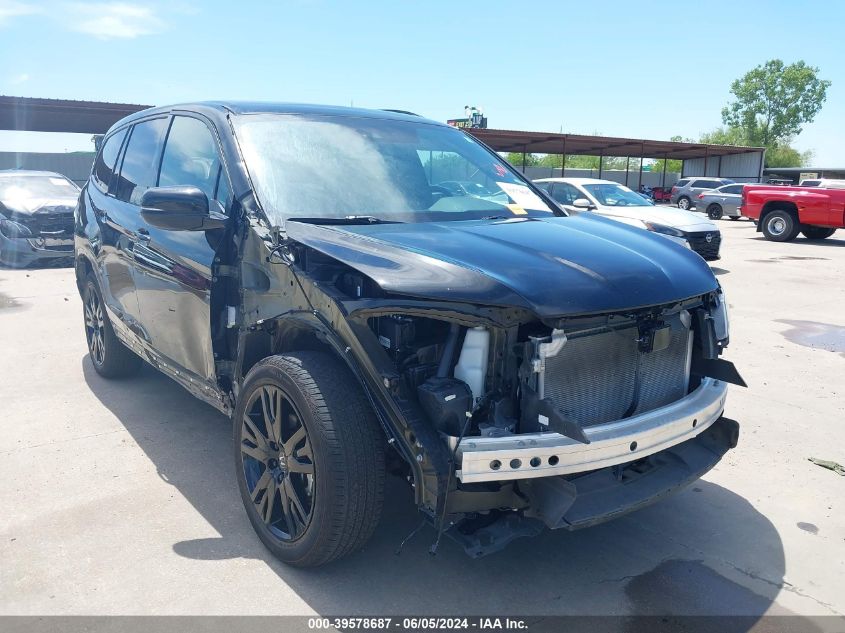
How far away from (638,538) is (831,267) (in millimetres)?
11744

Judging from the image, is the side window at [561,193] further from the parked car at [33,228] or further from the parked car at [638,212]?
the parked car at [33,228]

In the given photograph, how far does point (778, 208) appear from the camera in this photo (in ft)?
58.2

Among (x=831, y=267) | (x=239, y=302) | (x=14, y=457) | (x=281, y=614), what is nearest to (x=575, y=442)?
(x=281, y=614)

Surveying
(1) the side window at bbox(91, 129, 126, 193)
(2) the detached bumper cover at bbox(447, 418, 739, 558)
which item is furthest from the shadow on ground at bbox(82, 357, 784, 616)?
(1) the side window at bbox(91, 129, 126, 193)

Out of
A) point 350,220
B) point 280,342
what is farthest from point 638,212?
point 280,342

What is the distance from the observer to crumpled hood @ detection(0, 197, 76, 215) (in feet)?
38.6

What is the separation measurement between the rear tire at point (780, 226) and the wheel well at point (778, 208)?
5 cm

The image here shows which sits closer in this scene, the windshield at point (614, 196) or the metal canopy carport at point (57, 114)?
the windshield at point (614, 196)

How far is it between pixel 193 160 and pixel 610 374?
248 cm

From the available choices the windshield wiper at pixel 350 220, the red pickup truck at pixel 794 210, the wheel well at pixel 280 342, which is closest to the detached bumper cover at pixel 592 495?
the wheel well at pixel 280 342

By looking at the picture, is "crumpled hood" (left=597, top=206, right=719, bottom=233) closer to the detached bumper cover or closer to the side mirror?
the detached bumper cover

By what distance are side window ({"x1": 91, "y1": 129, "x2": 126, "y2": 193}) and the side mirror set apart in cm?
212

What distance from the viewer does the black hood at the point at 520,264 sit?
2.45m

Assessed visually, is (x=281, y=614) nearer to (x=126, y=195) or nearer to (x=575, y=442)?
(x=575, y=442)
